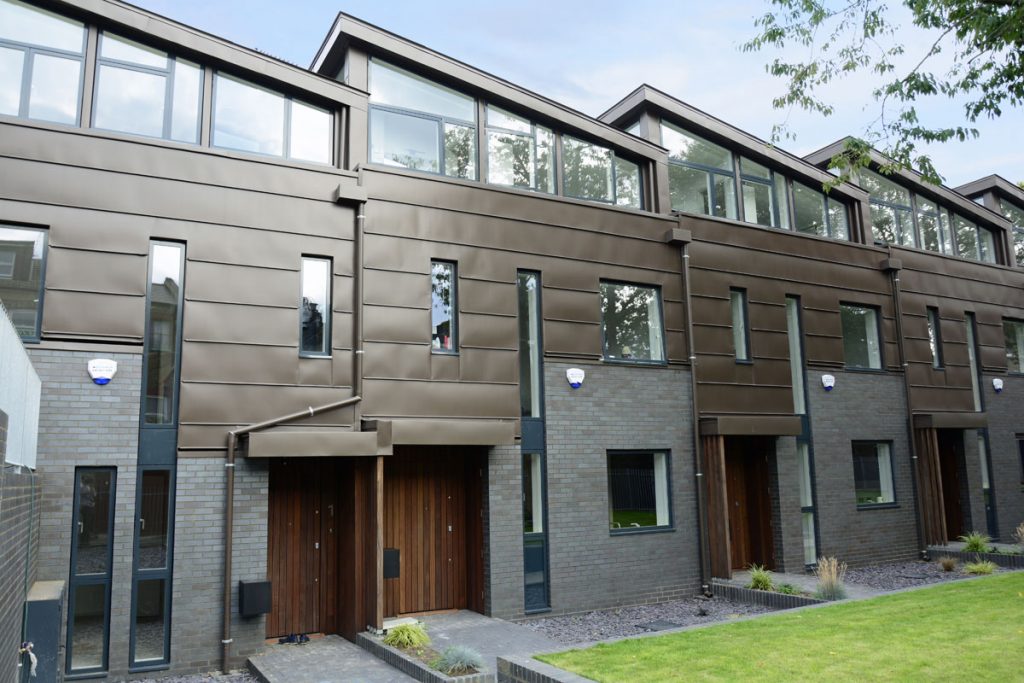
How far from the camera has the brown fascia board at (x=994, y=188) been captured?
822 inches

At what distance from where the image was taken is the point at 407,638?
9734 mm

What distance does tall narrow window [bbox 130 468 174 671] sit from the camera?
9.54 m

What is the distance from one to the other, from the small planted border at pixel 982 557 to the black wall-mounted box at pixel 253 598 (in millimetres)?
12715

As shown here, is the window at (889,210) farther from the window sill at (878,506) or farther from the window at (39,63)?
the window at (39,63)

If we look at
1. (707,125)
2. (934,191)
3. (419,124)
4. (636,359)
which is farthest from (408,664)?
(934,191)

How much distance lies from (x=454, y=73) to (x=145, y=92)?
451 centimetres

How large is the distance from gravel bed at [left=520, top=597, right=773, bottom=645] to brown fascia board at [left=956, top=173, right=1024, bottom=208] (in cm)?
1416

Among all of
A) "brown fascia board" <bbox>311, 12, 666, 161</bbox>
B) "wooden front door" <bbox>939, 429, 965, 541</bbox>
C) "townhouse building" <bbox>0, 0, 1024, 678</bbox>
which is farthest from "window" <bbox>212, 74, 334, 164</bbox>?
"wooden front door" <bbox>939, 429, 965, 541</bbox>

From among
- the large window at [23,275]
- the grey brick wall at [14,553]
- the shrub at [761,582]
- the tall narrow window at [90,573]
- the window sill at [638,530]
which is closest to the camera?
Result: the grey brick wall at [14,553]

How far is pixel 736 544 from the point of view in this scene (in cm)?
1502

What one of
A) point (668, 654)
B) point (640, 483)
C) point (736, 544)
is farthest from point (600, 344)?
point (668, 654)

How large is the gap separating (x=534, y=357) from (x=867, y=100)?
245 inches

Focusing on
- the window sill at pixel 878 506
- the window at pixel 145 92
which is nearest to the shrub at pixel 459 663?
the window at pixel 145 92

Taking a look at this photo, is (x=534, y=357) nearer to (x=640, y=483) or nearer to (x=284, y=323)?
(x=640, y=483)
